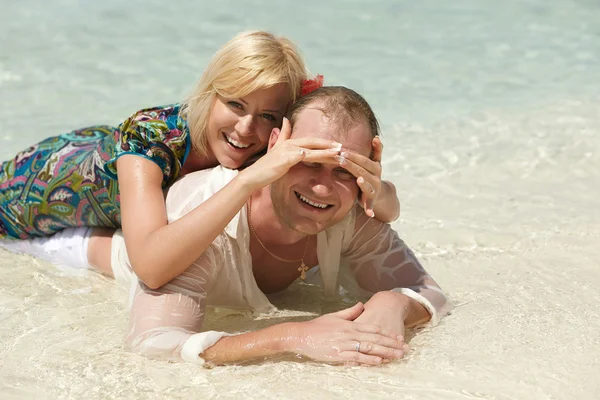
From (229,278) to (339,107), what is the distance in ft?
3.08

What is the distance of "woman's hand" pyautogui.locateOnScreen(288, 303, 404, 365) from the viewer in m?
3.57

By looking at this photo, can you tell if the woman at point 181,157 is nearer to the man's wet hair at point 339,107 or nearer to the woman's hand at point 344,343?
the man's wet hair at point 339,107

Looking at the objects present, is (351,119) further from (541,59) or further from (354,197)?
(541,59)

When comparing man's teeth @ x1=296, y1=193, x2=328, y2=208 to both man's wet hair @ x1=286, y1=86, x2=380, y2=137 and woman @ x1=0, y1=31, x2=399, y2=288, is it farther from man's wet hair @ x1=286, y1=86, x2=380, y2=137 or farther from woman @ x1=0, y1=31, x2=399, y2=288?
man's wet hair @ x1=286, y1=86, x2=380, y2=137

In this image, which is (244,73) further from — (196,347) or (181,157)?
(196,347)

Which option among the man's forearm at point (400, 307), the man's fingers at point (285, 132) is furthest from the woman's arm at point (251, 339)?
the man's fingers at point (285, 132)

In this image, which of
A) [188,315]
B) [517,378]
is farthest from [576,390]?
[188,315]

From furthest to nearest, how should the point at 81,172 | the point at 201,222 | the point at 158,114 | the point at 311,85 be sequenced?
the point at 81,172, the point at 158,114, the point at 311,85, the point at 201,222

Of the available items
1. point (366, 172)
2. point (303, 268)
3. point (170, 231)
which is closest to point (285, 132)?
point (366, 172)

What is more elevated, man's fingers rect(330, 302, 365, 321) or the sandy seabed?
man's fingers rect(330, 302, 365, 321)

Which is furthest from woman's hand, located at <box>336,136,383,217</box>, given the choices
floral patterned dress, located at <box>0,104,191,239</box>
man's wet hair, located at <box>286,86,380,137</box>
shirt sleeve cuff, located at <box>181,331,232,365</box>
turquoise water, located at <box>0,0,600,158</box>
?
turquoise water, located at <box>0,0,600,158</box>

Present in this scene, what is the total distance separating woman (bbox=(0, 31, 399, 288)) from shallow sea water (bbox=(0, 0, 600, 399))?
42cm

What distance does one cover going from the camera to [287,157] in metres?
3.64

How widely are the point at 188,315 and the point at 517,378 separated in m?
1.39
